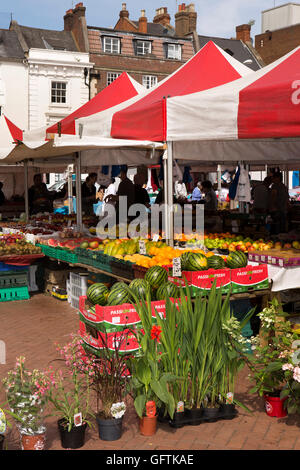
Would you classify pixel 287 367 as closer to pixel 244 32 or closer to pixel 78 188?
pixel 78 188

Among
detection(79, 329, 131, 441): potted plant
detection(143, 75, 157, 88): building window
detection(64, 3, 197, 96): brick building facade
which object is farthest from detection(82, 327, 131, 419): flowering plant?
detection(143, 75, 157, 88): building window

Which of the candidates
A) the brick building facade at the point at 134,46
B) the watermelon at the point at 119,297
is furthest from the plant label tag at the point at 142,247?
the brick building facade at the point at 134,46

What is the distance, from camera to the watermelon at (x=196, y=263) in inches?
222

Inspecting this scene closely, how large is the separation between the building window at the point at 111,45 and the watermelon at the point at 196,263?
33.6 metres

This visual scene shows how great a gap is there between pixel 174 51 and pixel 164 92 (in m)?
34.0

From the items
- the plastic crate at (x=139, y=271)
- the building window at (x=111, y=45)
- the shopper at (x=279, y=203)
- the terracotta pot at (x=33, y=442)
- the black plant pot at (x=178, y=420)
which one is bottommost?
the black plant pot at (x=178, y=420)

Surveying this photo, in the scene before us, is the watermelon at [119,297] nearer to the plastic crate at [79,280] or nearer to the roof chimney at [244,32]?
the plastic crate at [79,280]

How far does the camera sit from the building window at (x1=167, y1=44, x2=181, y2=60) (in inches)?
1545

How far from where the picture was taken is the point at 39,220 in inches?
484

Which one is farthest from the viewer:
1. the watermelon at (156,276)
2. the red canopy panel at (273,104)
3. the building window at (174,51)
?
the building window at (174,51)

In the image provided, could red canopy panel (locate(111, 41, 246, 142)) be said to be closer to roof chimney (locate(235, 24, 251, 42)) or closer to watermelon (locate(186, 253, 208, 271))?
watermelon (locate(186, 253, 208, 271))

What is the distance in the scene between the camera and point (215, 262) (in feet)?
19.1

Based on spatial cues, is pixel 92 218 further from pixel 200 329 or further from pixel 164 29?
pixel 164 29
